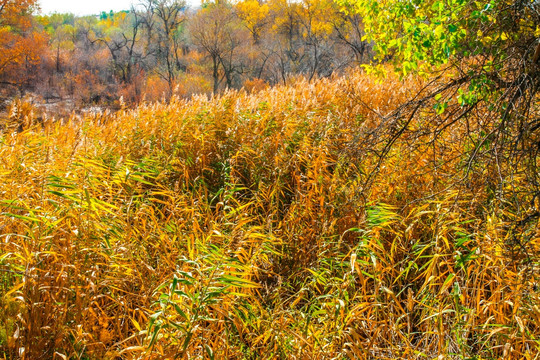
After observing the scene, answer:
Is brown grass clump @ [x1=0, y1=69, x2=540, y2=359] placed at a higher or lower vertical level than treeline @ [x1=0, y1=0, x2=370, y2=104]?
lower

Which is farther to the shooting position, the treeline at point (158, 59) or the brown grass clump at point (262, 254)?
the treeline at point (158, 59)

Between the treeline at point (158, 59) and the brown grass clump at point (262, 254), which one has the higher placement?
the treeline at point (158, 59)

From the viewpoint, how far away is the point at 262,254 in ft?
8.89

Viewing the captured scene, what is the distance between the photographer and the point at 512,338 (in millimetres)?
1795

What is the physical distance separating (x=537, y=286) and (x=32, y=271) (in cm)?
275

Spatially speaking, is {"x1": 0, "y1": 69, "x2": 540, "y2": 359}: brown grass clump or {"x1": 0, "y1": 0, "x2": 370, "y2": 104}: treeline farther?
{"x1": 0, "y1": 0, "x2": 370, "y2": 104}: treeline

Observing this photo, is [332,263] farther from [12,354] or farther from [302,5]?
[302,5]

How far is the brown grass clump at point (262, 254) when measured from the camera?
1.86m

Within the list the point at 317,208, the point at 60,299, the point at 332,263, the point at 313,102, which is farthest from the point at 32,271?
the point at 313,102

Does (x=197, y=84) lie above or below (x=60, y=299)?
above

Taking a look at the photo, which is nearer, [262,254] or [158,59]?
[262,254]

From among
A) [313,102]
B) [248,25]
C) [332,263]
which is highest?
[248,25]

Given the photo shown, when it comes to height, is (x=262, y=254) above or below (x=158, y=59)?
below

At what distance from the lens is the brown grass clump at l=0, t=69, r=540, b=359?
1.86 m
